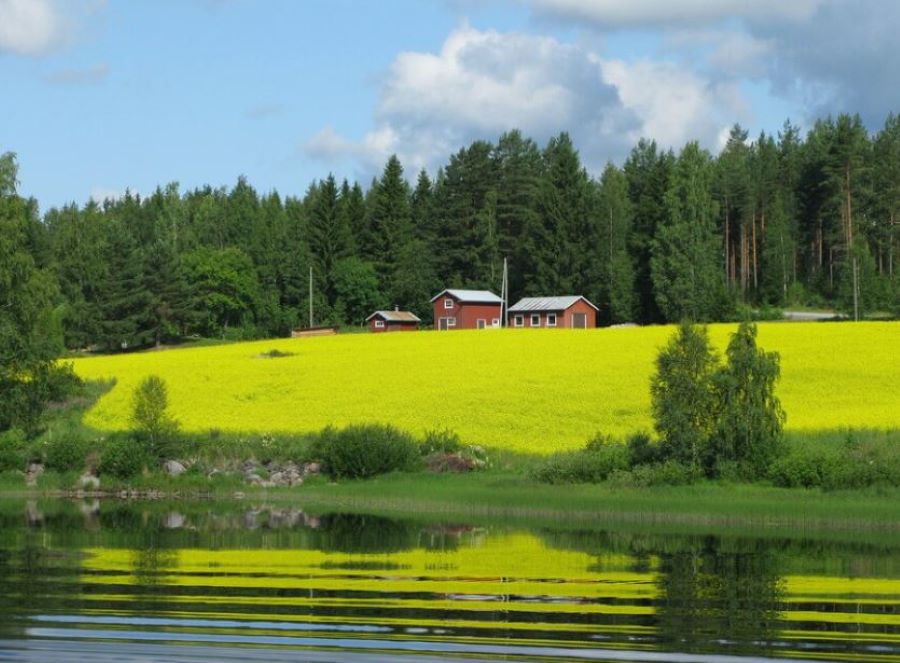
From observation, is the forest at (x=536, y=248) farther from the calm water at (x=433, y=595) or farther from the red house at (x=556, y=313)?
the calm water at (x=433, y=595)

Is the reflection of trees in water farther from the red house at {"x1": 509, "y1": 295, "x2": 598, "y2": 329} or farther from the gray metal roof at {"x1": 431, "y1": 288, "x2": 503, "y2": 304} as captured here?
the gray metal roof at {"x1": 431, "y1": 288, "x2": 503, "y2": 304}

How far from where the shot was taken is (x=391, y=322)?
343 ft

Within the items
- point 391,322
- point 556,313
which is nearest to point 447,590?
point 556,313

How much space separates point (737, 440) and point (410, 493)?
31.1 ft

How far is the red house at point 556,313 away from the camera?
98562 millimetres

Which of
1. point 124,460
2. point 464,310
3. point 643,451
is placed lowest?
point 124,460

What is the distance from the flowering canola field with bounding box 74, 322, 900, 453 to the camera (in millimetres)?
50969

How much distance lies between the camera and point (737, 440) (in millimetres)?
38812

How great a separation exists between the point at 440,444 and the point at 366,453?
3.17 m

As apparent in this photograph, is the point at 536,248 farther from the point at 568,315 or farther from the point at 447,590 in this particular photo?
the point at 447,590

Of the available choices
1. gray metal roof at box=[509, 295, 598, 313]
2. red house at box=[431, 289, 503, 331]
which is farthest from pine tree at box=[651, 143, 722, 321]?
red house at box=[431, 289, 503, 331]

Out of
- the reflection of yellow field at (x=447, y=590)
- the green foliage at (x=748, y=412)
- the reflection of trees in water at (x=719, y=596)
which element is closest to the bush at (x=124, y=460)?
the reflection of yellow field at (x=447, y=590)

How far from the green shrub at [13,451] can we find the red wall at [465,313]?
56.2 meters

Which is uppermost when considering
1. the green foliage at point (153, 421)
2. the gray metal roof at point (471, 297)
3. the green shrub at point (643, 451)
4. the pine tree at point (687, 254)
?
the pine tree at point (687, 254)
